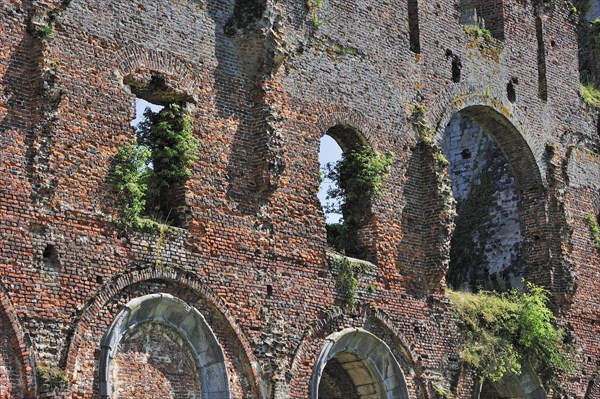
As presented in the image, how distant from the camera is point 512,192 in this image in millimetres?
23844

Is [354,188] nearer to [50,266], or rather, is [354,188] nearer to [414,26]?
[414,26]

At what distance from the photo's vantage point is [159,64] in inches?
645

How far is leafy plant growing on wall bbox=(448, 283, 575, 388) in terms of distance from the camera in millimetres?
19984

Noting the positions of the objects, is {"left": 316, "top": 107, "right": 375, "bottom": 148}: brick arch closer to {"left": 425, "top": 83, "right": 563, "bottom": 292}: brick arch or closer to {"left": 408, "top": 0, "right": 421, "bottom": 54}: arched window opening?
{"left": 408, "top": 0, "right": 421, "bottom": 54}: arched window opening

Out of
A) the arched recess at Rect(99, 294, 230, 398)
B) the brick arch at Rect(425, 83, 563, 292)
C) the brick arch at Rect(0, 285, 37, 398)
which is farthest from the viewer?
the brick arch at Rect(425, 83, 563, 292)

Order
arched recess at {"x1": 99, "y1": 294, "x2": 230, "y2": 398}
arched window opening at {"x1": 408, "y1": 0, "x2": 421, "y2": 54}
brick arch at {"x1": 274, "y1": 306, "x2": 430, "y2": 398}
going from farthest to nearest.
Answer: arched window opening at {"x1": 408, "y1": 0, "x2": 421, "y2": 54}
brick arch at {"x1": 274, "y1": 306, "x2": 430, "y2": 398}
arched recess at {"x1": 99, "y1": 294, "x2": 230, "y2": 398}

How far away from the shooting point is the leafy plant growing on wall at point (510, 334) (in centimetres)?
1998

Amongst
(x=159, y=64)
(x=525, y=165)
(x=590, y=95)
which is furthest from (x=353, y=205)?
(x=590, y=95)

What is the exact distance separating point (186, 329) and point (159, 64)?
341cm

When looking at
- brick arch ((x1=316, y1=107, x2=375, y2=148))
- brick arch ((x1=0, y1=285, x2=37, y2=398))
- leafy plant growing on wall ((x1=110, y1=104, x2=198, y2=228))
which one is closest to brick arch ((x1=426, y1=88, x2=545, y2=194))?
brick arch ((x1=316, y1=107, x2=375, y2=148))

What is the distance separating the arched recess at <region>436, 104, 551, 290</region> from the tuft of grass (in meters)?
1.96

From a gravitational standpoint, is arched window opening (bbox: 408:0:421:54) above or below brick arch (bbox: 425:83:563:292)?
above

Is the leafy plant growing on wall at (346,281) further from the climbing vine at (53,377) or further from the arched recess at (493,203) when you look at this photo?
the climbing vine at (53,377)

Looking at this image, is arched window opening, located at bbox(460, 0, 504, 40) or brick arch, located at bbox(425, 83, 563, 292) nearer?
brick arch, located at bbox(425, 83, 563, 292)
